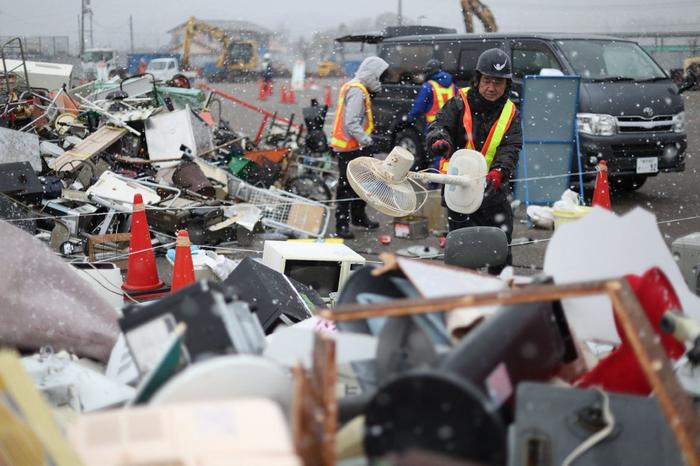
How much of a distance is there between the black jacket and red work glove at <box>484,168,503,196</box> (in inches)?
5.2

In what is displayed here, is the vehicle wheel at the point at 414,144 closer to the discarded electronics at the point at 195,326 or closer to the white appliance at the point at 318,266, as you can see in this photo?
the white appliance at the point at 318,266

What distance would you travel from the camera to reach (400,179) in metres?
4.94

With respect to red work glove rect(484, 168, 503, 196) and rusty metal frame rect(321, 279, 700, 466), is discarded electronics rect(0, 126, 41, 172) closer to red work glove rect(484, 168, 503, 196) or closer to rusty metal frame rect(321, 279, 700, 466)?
red work glove rect(484, 168, 503, 196)

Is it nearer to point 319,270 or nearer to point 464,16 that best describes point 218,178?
point 319,270

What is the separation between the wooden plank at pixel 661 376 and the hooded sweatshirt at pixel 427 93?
752 cm

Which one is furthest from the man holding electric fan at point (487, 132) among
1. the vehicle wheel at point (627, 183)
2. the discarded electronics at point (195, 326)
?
the vehicle wheel at point (627, 183)

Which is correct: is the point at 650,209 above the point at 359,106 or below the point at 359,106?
below

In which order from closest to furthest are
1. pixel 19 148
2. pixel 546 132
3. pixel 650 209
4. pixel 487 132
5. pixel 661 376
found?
1. pixel 661 376
2. pixel 487 132
3. pixel 19 148
4. pixel 546 132
5. pixel 650 209

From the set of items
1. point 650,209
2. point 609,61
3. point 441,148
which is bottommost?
point 650,209

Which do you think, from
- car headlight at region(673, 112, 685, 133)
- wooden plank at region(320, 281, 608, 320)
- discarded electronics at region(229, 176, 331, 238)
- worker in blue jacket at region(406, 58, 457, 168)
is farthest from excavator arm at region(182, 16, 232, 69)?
wooden plank at region(320, 281, 608, 320)

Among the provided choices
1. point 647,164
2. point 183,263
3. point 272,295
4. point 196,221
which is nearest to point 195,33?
point 647,164

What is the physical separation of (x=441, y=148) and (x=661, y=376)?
350 centimetres

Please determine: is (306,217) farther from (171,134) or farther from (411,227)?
(171,134)

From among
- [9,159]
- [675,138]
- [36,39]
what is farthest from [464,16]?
[36,39]
